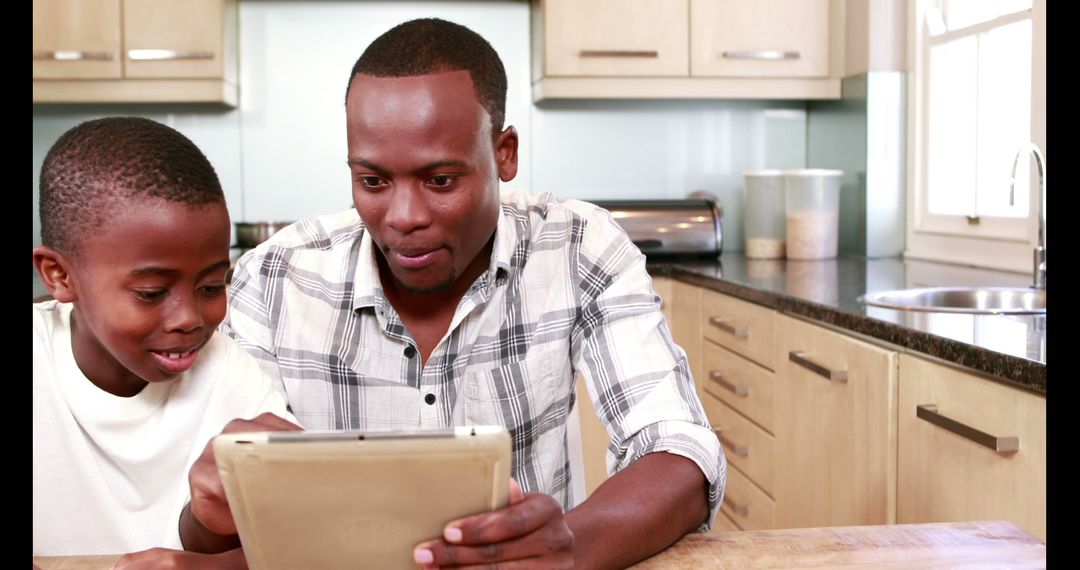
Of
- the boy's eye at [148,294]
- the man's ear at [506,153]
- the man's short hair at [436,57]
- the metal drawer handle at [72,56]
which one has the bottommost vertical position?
the boy's eye at [148,294]

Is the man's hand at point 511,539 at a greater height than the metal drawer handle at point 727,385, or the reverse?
the man's hand at point 511,539

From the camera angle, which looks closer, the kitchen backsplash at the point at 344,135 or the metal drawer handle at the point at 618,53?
the metal drawer handle at the point at 618,53

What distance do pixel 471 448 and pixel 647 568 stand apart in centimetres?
29

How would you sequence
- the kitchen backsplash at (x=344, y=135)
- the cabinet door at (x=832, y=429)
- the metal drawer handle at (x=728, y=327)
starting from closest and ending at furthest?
the cabinet door at (x=832, y=429), the metal drawer handle at (x=728, y=327), the kitchen backsplash at (x=344, y=135)

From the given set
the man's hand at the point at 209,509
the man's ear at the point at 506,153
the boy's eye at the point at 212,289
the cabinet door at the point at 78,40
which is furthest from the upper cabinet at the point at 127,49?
the man's hand at the point at 209,509

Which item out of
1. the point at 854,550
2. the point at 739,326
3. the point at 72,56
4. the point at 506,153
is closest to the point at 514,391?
the point at 506,153

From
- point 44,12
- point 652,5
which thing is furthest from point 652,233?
point 44,12

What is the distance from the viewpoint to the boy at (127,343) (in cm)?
92

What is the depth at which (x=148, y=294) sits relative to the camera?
3.03 ft

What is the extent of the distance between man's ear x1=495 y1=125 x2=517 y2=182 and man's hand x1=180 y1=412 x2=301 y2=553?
477 millimetres

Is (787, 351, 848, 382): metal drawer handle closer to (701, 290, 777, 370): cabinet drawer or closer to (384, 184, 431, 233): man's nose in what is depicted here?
(701, 290, 777, 370): cabinet drawer

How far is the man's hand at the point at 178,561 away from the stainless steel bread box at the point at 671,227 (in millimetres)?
2243

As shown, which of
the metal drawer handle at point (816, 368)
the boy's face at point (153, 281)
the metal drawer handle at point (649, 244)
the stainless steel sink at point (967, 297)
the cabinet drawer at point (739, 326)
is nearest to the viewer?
the boy's face at point (153, 281)

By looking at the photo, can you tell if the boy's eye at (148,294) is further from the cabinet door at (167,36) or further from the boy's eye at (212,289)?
the cabinet door at (167,36)
